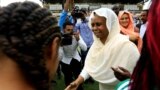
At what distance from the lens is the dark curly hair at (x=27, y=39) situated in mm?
1334

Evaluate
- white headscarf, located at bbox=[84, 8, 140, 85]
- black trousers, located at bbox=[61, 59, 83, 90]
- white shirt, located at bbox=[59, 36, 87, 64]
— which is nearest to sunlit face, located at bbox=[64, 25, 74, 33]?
white shirt, located at bbox=[59, 36, 87, 64]

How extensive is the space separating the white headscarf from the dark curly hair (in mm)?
2826

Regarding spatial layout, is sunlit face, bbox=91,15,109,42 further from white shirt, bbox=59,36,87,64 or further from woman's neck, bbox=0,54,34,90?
woman's neck, bbox=0,54,34,90

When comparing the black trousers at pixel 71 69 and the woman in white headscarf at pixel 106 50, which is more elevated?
the woman in white headscarf at pixel 106 50

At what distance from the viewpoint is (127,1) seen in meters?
44.8

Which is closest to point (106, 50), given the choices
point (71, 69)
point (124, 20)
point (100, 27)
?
point (100, 27)

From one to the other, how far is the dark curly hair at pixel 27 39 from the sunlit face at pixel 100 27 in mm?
3003

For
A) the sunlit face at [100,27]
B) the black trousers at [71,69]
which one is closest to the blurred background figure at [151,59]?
the sunlit face at [100,27]

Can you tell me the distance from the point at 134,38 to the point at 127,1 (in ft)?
130

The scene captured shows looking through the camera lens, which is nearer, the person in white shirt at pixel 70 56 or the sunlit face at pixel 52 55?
the sunlit face at pixel 52 55

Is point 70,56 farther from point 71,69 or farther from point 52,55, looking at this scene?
point 52,55

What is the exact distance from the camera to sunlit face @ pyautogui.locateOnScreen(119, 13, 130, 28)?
699 cm

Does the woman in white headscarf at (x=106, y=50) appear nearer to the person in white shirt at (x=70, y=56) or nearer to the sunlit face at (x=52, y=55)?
the person in white shirt at (x=70, y=56)

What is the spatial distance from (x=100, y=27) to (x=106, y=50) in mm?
241
